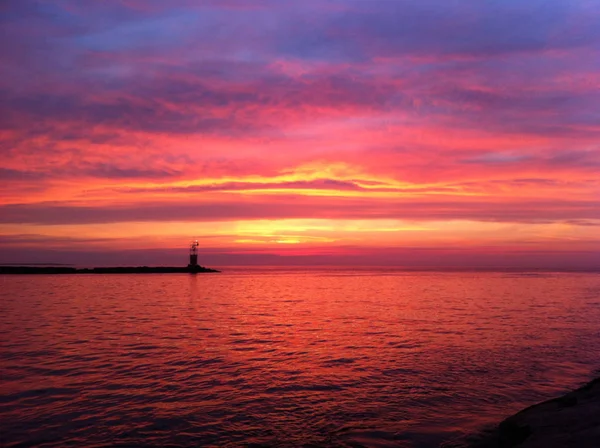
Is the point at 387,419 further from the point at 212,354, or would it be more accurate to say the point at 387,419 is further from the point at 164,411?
the point at 212,354

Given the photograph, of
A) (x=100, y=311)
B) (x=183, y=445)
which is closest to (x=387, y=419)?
(x=183, y=445)

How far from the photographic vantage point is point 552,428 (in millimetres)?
10945

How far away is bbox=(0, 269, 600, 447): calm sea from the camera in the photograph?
12961 millimetres

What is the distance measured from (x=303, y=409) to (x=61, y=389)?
8808mm

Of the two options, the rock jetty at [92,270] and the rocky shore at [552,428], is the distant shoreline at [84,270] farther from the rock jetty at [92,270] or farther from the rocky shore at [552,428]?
the rocky shore at [552,428]

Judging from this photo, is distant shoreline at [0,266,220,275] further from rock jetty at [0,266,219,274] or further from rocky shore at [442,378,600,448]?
rocky shore at [442,378,600,448]

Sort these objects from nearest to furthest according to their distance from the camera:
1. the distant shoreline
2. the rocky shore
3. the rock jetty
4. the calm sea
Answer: the rocky shore
the calm sea
the rock jetty
the distant shoreline

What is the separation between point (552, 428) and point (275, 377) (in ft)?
34.6

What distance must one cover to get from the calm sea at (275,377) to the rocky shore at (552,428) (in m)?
1.11

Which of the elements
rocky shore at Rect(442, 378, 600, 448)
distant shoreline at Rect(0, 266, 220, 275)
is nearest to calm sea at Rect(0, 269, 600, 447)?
rocky shore at Rect(442, 378, 600, 448)

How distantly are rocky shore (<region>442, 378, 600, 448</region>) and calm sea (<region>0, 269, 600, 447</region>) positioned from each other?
3.63 feet

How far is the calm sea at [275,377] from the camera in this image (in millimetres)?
12961

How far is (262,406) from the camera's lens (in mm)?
15086

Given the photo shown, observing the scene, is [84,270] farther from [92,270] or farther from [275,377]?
[275,377]
